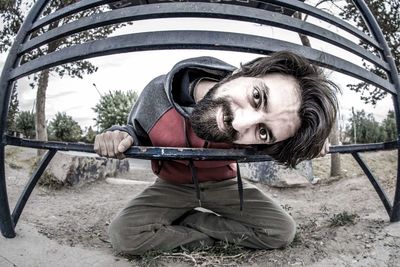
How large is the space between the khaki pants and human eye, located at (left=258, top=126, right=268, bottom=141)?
60 cm

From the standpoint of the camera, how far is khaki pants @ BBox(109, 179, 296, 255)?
1.97m

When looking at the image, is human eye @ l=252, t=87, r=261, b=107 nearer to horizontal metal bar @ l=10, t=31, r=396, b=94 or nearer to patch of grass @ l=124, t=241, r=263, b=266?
horizontal metal bar @ l=10, t=31, r=396, b=94

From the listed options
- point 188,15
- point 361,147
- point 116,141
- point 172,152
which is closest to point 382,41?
point 361,147

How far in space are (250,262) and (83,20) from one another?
125 centimetres

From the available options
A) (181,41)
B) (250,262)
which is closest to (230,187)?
(250,262)

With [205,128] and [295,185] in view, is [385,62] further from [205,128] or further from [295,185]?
[295,185]

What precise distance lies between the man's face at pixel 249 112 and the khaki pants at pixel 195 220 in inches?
22.8

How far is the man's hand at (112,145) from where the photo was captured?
1.42 meters

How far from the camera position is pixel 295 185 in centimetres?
418

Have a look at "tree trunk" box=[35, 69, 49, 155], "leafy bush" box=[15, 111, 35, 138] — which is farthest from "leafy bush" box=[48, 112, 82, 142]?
"tree trunk" box=[35, 69, 49, 155]

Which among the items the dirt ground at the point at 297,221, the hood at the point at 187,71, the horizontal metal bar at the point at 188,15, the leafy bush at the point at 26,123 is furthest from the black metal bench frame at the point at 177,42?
the leafy bush at the point at 26,123

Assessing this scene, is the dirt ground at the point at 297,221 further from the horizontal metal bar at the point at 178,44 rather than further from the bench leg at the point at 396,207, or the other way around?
the horizontal metal bar at the point at 178,44

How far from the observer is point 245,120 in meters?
1.56

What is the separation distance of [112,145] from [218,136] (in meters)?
0.45
